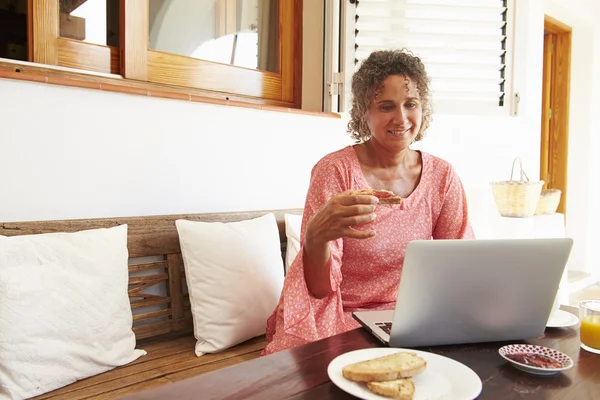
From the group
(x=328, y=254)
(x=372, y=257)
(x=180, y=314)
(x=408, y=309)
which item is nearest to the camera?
(x=408, y=309)

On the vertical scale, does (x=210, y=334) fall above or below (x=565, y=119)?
below

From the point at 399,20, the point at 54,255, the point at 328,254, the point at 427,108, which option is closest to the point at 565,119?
the point at 399,20

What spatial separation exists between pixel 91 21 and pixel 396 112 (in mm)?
1135

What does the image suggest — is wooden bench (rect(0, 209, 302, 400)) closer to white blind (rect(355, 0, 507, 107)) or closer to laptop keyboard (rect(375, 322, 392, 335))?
laptop keyboard (rect(375, 322, 392, 335))

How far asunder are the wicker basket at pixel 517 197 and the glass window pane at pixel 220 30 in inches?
62.1

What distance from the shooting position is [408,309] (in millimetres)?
865

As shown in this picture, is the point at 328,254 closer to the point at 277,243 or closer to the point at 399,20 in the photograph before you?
the point at 277,243

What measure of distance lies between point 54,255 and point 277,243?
791mm

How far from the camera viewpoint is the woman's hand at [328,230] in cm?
104

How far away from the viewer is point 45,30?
164cm

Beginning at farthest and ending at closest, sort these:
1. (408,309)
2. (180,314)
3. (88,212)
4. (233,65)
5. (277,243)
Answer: (233,65) < (277,243) < (180,314) < (88,212) < (408,309)

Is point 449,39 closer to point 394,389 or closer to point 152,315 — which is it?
point 152,315

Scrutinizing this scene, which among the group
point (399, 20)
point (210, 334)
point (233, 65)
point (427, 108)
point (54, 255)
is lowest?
point (210, 334)

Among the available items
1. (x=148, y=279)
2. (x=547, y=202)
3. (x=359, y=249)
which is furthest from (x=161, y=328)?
(x=547, y=202)
